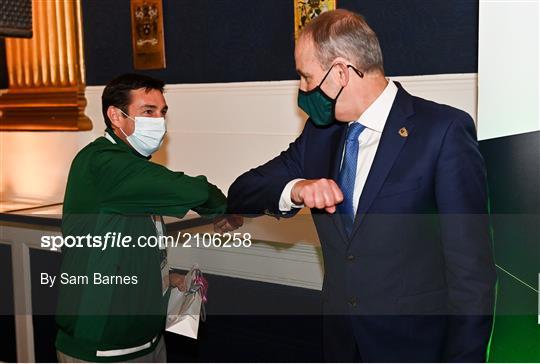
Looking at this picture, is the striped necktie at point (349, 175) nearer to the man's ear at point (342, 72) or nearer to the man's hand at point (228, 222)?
the man's ear at point (342, 72)

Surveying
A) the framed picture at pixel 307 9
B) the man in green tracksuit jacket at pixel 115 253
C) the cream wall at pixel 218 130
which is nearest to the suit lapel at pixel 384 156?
the man in green tracksuit jacket at pixel 115 253

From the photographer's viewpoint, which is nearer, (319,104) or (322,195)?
(322,195)

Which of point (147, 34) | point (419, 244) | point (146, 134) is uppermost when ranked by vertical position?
point (147, 34)

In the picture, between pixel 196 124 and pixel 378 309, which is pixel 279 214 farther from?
pixel 196 124

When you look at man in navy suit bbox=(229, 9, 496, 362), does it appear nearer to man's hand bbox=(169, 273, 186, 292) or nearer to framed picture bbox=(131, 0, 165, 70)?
man's hand bbox=(169, 273, 186, 292)

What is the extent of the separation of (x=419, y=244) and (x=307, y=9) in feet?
6.99

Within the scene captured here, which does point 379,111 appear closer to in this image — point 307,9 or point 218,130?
point 307,9

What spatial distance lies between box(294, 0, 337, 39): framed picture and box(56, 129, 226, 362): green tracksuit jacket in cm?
156

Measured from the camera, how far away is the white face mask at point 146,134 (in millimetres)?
2629

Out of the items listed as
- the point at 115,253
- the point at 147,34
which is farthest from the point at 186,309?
the point at 147,34

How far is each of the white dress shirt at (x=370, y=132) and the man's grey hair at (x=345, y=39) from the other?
100 millimetres

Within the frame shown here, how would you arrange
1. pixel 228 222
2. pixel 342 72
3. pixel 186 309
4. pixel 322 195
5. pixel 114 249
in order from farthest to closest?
pixel 228 222, pixel 186 309, pixel 114 249, pixel 342 72, pixel 322 195

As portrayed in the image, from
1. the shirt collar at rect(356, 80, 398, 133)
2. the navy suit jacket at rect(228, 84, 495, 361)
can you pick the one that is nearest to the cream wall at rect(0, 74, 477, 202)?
the shirt collar at rect(356, 80, 398, 133)

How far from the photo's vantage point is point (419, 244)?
1943 millimetres
